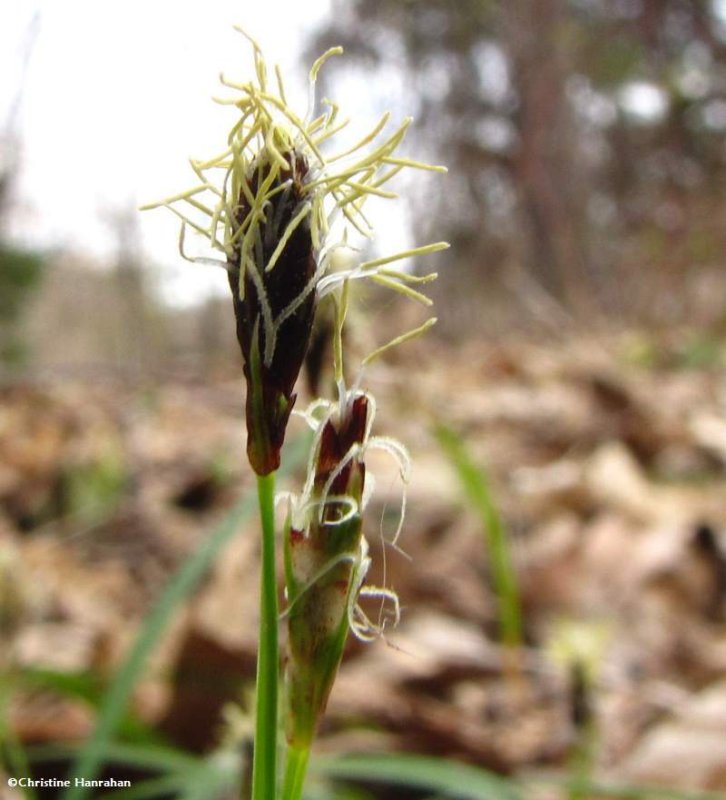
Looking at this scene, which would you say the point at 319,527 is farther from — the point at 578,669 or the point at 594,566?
the point at 594,566

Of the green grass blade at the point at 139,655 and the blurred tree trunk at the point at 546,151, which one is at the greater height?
the blurred tree trunk at the point at 546,151

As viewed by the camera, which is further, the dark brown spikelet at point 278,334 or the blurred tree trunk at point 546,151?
the blurred tree trunk at point 546,151

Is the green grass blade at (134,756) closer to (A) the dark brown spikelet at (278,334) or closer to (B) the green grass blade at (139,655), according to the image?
(B) the green grass blade at (139,655)

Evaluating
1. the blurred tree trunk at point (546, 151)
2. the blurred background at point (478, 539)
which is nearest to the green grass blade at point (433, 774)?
the blurred background at point (478, 539)

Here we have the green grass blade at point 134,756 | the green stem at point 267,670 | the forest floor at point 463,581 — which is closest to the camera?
the green stem at point 267,670

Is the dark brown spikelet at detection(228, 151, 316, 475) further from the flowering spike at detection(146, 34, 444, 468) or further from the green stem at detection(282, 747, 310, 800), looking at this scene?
the green stem at detection(282, 747, 310, 800)

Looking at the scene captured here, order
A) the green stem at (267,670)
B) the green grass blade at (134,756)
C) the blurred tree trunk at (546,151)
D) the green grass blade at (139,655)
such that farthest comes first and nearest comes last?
the blurred tree trunk at (546,151) → the green grass blade at (134,756) → the green grass blade at (139,655) → the green stem at (267,670)

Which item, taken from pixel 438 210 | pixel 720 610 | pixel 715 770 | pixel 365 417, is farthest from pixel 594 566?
pixel 438 210

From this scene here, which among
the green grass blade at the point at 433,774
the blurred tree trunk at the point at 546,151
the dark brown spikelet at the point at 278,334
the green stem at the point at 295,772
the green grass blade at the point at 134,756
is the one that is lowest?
the green stem at the point at 295,772
